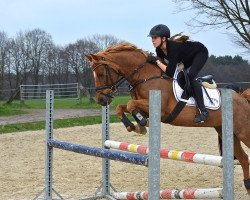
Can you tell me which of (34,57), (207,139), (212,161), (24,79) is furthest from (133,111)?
(34,57)

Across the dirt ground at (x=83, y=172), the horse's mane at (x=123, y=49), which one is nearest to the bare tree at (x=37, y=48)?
the dirt ground at (x=83, y=172)

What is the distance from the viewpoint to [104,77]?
532 cm

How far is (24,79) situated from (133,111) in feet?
141

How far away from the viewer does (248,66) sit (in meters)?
35.8

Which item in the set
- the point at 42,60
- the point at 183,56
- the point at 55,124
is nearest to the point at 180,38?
the point at 183,56

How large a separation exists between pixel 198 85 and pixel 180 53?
0.41 m

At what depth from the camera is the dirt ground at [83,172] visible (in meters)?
6.61

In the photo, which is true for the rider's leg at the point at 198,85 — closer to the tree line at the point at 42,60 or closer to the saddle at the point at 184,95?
the saddle at the point at 184,95

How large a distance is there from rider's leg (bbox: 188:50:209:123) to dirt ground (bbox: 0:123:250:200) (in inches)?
46.4

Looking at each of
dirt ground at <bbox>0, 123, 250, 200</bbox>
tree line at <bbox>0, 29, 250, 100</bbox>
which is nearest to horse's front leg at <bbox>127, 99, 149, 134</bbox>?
dirt ground at <bbox>0, 123, 250, 200</bbox>

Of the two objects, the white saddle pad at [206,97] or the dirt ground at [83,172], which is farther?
Answer: the dirt ground at [83,172]

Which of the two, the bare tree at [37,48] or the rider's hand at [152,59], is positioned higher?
the bare tree at [37,48]

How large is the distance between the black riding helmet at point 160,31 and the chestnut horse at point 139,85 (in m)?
0.33

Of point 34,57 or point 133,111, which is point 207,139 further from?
point 34,57
